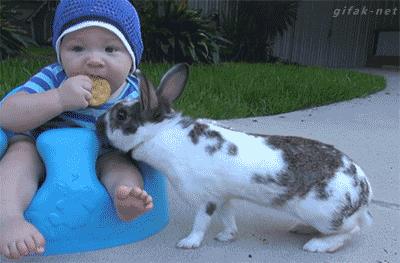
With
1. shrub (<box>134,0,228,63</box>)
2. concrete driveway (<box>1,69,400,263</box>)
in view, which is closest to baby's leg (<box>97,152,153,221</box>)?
concrete driveway (<box>1,69,400,263</box>)

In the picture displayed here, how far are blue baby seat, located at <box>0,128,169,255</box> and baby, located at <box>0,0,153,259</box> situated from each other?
5 cm

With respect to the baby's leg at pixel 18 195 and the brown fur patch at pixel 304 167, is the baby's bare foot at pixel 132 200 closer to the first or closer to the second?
the baby's leg at pixel 18 195

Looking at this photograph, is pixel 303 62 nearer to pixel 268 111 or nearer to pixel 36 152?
pixel 268 111

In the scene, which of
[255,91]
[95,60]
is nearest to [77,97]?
[95,60]

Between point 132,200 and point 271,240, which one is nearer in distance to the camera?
point 132,200

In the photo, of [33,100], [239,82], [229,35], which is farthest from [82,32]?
[229,35]

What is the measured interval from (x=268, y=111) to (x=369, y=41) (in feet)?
31.0

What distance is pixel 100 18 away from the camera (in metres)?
2.02

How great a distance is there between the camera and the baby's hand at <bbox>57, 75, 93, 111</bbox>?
1.91m

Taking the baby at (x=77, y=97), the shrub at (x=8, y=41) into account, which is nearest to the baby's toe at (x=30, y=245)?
the baby at (x=77, y=97)

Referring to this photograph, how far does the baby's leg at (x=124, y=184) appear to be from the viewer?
1.69 metres

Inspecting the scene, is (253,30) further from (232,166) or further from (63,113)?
(232,166)

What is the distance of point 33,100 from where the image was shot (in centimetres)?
191

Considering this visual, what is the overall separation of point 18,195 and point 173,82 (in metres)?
0.63
